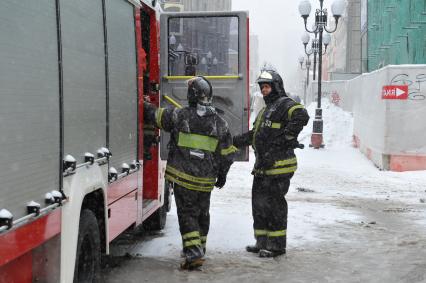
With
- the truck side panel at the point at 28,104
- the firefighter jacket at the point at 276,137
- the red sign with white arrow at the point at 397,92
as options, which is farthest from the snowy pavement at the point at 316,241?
the truck side panel at the point at 28,104

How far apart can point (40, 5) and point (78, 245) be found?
5.30 feet

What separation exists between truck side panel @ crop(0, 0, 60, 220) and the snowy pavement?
2520 mm

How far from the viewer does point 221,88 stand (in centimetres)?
707

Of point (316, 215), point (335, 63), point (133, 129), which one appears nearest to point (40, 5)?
point (133, 129)

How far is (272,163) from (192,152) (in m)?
1.08

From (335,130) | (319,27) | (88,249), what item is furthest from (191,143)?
(335,130)

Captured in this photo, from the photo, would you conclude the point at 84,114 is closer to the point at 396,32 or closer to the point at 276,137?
the point at 276,137

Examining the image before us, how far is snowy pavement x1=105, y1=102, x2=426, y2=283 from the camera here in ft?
19.5

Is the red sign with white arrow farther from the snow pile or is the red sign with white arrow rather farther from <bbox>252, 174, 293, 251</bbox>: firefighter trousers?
<bbox>252, 174, 293, 251</bbox>: firefighter trousers

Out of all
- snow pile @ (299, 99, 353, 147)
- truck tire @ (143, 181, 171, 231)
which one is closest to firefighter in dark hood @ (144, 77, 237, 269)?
truck tire @ (143, 181, 171, 231)

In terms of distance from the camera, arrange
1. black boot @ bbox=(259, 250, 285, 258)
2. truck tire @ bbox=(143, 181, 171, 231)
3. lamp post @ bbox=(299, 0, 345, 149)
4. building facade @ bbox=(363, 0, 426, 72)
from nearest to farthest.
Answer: black boot @ bbox=(259, 250, 285, 258)
truck tire @ bbox=(143, 181, 171, 231)
lamp post @ bbox=(299, 0, 345, 149)
building facade @ bbox=(363, 0, 426, 72)

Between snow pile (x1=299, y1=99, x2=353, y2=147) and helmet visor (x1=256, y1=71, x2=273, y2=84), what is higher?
helmet visor (x1=256, y1=71, x2=273, y2=84)

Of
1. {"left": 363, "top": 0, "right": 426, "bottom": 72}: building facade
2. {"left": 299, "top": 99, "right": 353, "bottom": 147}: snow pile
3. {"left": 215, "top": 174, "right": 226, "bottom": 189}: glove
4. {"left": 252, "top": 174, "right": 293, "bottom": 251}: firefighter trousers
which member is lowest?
{"left": 299, "top": 99, "right": 353, "bottom": 147}: snow pile

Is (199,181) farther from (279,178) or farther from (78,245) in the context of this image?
(78,245)
